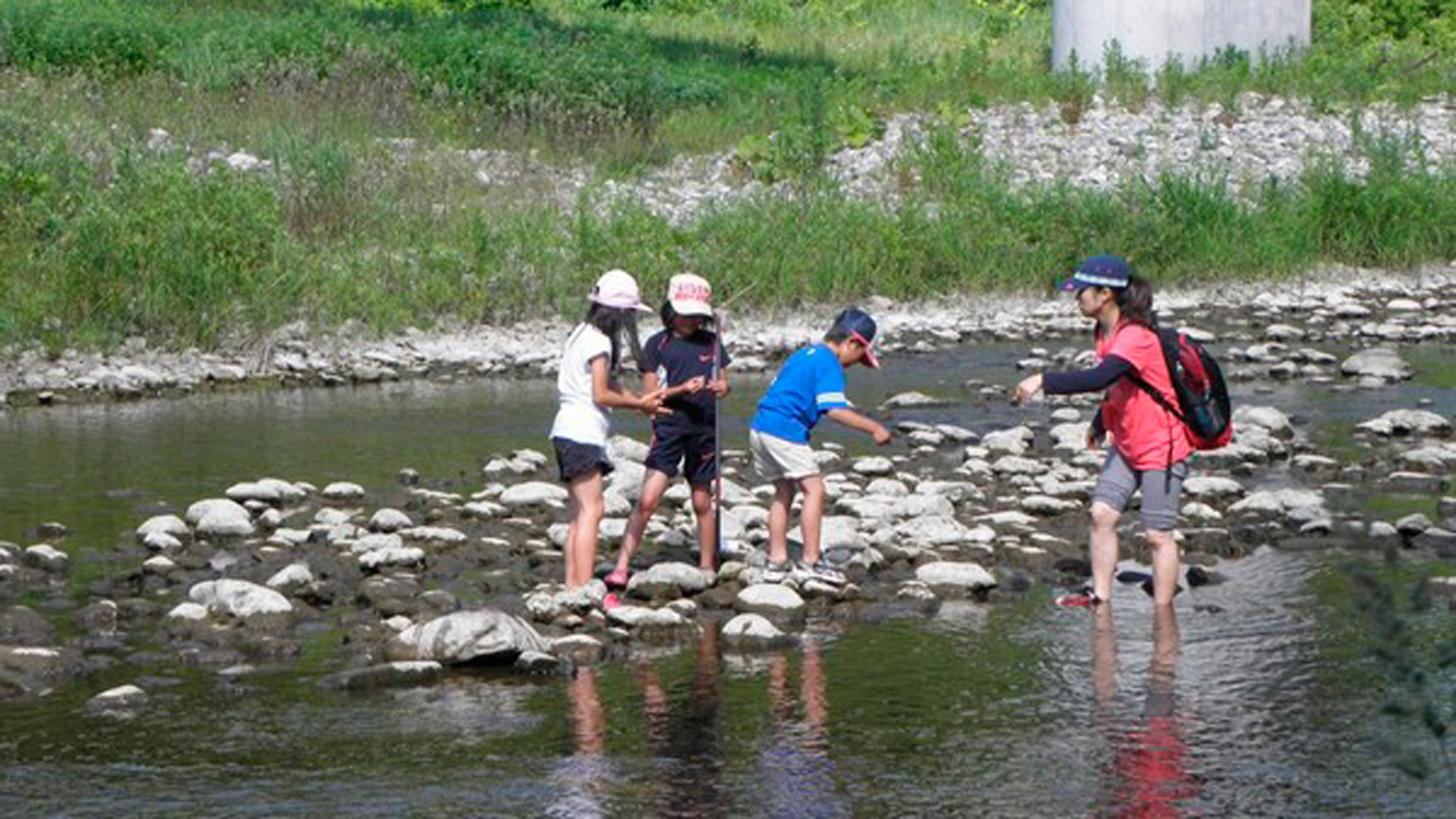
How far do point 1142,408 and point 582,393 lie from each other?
2414mm

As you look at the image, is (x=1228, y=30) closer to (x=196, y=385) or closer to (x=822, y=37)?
(x=822, y=37)

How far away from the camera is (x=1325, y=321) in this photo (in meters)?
21.9

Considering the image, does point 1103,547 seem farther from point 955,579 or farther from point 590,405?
point 590,405

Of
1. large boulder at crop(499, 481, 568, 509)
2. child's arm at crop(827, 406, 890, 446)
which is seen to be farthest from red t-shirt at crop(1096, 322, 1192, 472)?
large boulder at crop(499, 481, 568, 509)

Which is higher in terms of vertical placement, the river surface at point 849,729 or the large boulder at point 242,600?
the large boulder at point 242,600

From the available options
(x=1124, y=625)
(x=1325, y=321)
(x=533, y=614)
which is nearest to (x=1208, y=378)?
(x=1124, y=625)

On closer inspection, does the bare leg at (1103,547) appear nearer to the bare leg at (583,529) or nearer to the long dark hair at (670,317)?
the long dark hair at (670,317)

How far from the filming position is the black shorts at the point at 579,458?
1044cm

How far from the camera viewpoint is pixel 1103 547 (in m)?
10.5

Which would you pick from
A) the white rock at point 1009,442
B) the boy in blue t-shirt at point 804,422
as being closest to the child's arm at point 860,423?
the boy in blue t-shirt at point 804,422

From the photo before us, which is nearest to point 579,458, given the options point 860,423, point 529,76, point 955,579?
point 860,423

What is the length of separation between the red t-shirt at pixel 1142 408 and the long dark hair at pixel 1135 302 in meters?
0.04

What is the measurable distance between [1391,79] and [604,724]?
24405 mm

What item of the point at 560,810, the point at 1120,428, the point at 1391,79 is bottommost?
the point at 560,810
